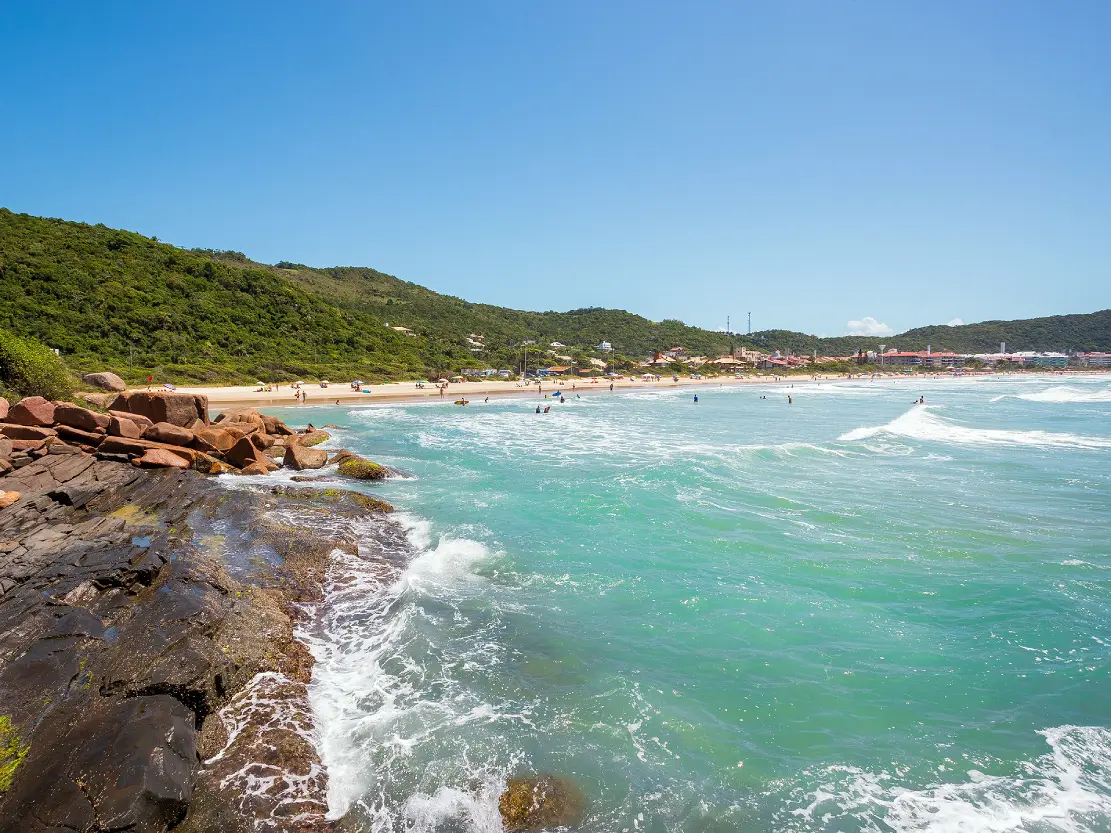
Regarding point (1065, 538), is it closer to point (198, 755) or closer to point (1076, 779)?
point (1076, 779)

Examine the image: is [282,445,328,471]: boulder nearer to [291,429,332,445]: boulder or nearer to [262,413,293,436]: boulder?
[291,429,332,445]: boulder

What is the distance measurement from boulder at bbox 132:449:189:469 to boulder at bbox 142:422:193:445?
1232mm

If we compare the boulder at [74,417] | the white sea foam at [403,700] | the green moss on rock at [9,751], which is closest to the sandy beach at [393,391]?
the boulder at [74,417]

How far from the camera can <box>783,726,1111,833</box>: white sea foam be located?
183 inches

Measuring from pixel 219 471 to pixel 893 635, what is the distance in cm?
1620

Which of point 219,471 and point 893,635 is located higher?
point 219,471

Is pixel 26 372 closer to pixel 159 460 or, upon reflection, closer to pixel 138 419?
pixel 138 419

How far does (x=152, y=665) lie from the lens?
5430mm

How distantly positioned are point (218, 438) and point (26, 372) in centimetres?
1062

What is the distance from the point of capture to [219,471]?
15.7 metres

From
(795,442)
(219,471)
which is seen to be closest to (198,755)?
(219,471)

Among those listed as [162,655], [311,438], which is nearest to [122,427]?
[311,438]

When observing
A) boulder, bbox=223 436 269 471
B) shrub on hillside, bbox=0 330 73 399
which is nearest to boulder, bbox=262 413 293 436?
boulder, bbox=223 436 269 471

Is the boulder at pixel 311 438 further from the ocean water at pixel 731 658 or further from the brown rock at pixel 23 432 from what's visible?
the brown rock at pixel 23 432
